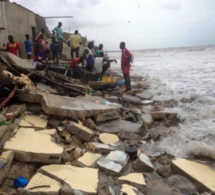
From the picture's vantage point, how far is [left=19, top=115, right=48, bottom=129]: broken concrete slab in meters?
3.63

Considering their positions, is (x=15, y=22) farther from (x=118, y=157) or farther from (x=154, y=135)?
(x=118, y=157)

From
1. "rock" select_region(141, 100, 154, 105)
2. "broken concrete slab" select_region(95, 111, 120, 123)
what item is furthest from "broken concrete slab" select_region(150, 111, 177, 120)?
"rock" select_region(141, 100, 154, 105)

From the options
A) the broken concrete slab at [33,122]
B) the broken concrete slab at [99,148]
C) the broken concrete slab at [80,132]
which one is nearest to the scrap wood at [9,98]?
the broken concrete slab at [33,122]

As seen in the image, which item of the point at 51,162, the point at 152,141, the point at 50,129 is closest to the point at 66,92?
the point at 50,129

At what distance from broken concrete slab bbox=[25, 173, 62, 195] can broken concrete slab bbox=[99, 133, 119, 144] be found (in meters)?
1.61

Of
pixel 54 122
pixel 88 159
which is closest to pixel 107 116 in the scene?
pixel 54 122

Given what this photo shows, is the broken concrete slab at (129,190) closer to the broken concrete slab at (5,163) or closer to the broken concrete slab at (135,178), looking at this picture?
the broken concrete slab at (135,178)

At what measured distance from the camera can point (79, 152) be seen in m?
3.37

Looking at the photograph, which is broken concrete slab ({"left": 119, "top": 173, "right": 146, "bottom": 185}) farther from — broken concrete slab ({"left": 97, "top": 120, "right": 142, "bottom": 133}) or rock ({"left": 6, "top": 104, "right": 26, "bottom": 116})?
rock ({"left": 6, "top": 104, "right": 26, "bottom": 116})

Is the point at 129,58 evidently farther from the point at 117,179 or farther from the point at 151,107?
the point at 117,179

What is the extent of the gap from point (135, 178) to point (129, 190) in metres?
0.27

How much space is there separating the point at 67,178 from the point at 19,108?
1941 mm

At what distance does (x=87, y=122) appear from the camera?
4.52 meters

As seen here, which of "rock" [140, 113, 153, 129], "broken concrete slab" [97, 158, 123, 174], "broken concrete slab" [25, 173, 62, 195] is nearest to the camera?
"broken concrete slab" [25, 173, 62, 195]
